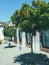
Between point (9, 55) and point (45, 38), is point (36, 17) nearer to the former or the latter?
point (9, 55)

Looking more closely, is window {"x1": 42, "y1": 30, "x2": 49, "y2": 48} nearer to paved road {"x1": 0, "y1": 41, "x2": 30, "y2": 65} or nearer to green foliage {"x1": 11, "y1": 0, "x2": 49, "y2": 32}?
paved road {"x1": 0, "y1": 41, "x2": 30, "y2": 65}

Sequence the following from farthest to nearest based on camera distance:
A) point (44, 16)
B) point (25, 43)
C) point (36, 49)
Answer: point (25, 43)
point (36, 49)
point (44, 16)

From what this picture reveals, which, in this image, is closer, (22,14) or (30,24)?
(30,24)

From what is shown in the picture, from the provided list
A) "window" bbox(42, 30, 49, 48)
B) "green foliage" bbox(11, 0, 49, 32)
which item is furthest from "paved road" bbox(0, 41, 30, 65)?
"green foliage" bbox(11, 0, 49, 32)

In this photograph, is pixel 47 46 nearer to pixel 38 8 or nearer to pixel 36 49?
pixel 36 49

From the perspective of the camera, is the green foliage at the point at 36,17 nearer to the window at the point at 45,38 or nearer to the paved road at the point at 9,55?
the paved road at the point at 9,55

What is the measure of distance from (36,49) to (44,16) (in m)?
Answer: 10.1

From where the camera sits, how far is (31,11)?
46.9 feet

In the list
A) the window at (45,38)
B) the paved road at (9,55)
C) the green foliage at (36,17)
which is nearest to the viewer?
the green foliage at (36,17)

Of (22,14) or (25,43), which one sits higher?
(22,14)

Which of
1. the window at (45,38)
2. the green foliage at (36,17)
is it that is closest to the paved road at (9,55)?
the window at (45,38)

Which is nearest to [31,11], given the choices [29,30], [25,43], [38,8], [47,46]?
[38,8]

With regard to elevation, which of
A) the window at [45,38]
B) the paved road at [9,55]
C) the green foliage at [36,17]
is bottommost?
the paved road at [9,55]

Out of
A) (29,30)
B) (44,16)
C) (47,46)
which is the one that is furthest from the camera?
(47,46)
